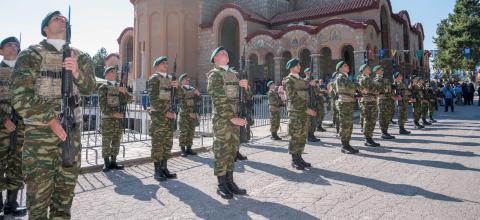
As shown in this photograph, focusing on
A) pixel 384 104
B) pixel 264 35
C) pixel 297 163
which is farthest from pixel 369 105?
pixel 264 35

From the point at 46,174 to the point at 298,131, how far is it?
4.37 m

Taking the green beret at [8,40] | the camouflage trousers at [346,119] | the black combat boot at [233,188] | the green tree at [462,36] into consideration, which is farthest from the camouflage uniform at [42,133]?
the green tree at [462,36]

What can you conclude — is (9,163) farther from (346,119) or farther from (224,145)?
(346,119)

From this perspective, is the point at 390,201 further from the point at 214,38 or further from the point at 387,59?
the point at 214,38

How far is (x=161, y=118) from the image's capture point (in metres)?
5.92

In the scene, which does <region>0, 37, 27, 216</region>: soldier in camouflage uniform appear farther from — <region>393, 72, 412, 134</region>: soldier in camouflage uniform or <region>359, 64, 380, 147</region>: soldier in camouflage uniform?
<region>393, 72, 412, 134</region>: soldier in camouflage uniform

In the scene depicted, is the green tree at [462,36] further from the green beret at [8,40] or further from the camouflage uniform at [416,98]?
the green beret at [8,40]

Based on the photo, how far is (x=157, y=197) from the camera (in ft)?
15.4

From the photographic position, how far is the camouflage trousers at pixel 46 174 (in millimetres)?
2934

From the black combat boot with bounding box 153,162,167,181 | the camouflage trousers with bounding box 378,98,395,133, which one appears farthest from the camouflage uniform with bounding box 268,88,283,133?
the black combat boot with bounding box 153,162,167,181

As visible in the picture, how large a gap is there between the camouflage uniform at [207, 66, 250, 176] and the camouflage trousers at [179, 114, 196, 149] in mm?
3436

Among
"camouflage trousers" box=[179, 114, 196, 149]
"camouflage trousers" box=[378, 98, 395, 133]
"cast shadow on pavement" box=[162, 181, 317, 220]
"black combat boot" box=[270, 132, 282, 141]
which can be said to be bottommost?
"cast shadow on pavement" box=[162, 181, 317, 220]

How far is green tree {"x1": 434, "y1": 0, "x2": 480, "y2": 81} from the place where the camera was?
116ft

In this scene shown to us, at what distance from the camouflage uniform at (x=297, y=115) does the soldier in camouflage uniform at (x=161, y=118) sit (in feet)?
7.20
